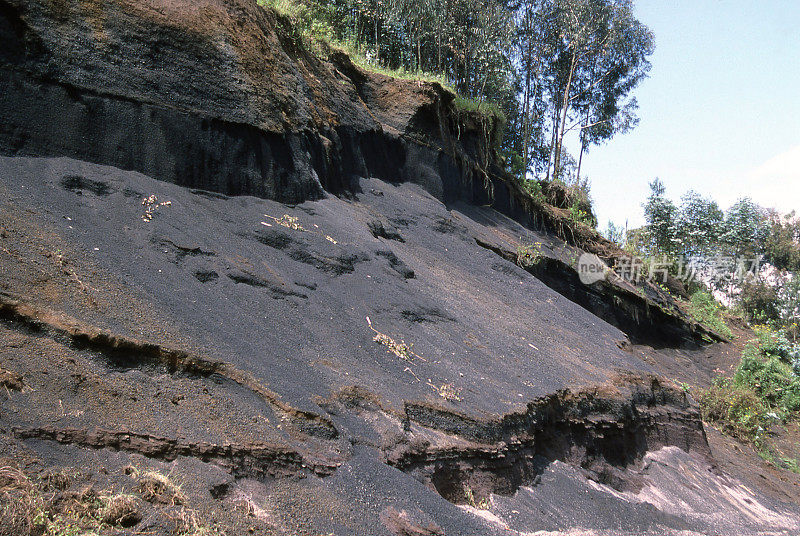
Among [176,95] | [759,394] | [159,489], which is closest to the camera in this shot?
[159,489]

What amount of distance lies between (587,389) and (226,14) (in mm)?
6520

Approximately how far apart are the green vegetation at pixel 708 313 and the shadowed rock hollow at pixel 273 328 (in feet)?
21.9

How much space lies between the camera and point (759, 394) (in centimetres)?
1466

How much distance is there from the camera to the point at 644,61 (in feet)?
78.1

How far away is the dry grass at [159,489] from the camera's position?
135 inches

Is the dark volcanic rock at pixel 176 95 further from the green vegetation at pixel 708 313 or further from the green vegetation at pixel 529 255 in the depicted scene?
the green vegetation at pixel 708 313

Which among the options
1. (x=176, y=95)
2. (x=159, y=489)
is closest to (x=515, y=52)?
(x=176, y=95)

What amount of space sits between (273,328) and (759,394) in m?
13.4

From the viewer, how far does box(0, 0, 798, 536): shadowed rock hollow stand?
395 cm

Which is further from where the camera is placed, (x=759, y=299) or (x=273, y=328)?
(x=759, y=299)

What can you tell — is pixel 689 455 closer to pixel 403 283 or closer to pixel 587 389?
pixel 587 389

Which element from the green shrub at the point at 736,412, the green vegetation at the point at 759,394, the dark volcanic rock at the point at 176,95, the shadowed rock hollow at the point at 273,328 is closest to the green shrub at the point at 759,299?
the green vegetation at the point at 759,394

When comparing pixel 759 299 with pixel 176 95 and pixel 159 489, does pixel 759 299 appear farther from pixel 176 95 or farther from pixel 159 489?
pixel 159 489

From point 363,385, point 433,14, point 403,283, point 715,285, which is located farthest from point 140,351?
point 715,285
